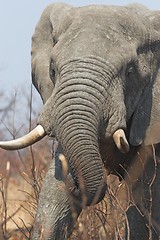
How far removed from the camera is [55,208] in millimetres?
5148

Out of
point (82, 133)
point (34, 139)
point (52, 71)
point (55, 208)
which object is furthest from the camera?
point (52, 71)

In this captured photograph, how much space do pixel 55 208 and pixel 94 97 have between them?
2.24 ft

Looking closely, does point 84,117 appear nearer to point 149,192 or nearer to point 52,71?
point 52,71

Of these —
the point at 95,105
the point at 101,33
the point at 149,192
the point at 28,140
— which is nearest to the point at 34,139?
the point at 28,140

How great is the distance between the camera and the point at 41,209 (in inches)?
203

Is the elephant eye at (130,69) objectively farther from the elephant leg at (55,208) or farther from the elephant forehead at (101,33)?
the elephant leg at (55,208)

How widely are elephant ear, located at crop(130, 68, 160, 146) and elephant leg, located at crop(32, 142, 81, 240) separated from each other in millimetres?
513

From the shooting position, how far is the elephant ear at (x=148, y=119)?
17.9 feet

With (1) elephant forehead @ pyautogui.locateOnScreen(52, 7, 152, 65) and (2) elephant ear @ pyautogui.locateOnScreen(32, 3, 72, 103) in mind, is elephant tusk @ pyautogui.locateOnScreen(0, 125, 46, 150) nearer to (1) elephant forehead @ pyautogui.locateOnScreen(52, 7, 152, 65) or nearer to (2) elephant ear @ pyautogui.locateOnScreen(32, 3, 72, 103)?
(1) elephant forehead @ pyautogui.locateOnScreen(52, 7, 152, 65)

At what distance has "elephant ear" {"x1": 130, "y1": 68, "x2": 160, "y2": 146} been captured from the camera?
215 inches

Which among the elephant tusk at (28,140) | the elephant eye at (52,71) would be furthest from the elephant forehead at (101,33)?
the elephant tusk at (28,140)

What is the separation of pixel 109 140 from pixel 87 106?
33cm

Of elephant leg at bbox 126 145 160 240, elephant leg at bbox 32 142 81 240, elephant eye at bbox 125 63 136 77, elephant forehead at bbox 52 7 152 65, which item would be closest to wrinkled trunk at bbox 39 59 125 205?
elephant forehead at bbox 52 7 152 65

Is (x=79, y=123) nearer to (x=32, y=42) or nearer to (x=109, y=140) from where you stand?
(x=109, y=140)
